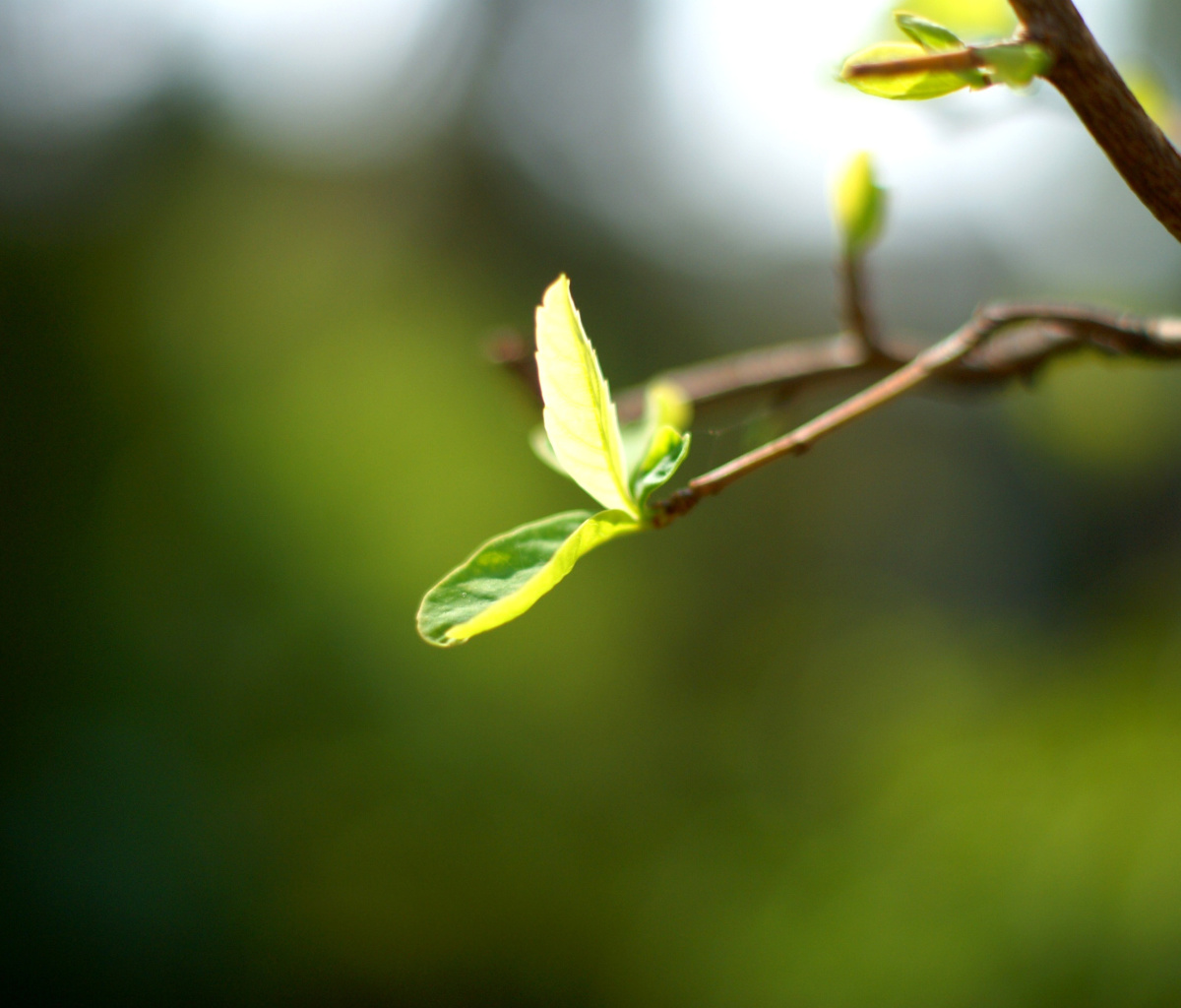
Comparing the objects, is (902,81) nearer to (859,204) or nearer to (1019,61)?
(1019,61)

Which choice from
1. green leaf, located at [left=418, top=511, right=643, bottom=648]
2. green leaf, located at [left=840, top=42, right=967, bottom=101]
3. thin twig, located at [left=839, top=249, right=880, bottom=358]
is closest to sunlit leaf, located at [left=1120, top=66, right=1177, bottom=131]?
thin twig, located at [left=839, top=249, right=880, bottom=358]

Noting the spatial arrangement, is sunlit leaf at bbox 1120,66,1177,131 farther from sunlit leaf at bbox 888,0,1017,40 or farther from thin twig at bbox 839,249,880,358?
thin twig at bbox 839,249,880,358

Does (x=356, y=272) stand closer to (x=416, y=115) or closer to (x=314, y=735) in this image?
(x=416, y=115)

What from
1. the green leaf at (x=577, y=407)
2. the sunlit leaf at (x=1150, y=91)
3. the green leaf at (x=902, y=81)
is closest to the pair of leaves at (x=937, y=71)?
the green leaf at (x=902, y=81)

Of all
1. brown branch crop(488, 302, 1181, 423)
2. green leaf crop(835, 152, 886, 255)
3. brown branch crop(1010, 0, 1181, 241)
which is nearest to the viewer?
brown branch crop(1010, 0, 1181, 241)

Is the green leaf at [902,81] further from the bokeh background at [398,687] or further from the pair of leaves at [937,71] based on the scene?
the bokeh background at [398,687]

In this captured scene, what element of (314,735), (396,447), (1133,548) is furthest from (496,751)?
(1133,548)
